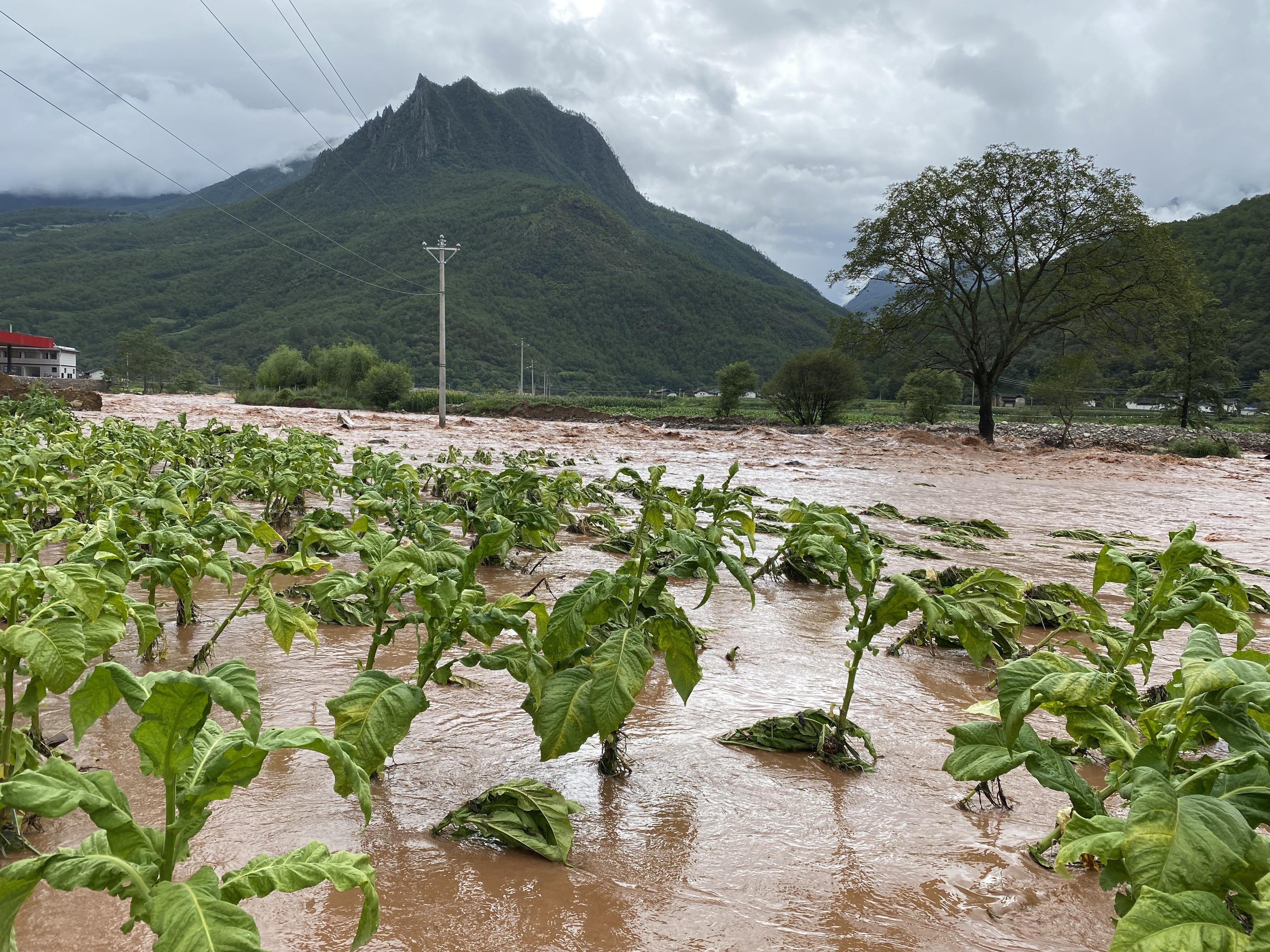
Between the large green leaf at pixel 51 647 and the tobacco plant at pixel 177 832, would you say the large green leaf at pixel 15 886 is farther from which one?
the large green leaf at pixel 51 647

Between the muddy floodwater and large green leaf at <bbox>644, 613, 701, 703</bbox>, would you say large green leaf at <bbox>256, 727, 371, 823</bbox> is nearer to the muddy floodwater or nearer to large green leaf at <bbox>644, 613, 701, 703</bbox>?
the muddy floodwater

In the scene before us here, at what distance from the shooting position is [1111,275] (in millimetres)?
27625

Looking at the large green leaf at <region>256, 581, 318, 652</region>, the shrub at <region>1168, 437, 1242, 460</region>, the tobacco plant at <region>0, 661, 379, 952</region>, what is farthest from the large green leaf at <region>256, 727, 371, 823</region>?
the shrub at <region>1168, 437, 1242, 460</region>

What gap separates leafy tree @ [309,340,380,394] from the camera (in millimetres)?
60562

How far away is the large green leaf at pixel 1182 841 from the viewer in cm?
130

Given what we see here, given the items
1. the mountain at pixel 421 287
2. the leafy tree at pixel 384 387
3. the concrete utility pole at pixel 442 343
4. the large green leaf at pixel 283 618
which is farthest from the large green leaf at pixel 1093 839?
the mountain at pixel 421 287

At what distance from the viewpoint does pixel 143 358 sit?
72.1 metres

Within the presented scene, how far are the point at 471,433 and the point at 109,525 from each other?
2373cm

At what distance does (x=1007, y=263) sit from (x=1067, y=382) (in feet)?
22.6

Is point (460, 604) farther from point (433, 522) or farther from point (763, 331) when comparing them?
point (763, 331)

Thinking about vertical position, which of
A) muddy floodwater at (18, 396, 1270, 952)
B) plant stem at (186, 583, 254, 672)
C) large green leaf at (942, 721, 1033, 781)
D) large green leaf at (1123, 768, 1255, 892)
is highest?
large green leaf at (1123, 768, 1255, 892)

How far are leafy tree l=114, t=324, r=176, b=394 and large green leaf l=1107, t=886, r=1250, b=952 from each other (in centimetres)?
8236

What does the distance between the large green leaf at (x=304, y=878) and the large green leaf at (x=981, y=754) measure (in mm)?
1233

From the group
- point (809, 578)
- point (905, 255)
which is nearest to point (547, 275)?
point (905, 255)
